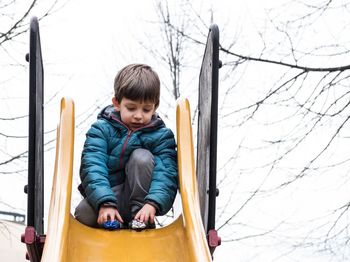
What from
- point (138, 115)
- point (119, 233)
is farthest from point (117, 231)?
point (138, 115)

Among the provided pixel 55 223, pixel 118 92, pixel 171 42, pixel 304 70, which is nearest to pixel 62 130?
pixel 118 92

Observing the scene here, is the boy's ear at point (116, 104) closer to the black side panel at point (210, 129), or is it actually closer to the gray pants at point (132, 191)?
the gray pants at point (132, 191)

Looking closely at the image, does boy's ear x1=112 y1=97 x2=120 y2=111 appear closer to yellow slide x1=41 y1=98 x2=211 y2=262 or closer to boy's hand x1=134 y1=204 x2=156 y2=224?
yellow slide x1=41 y1=98 x2=211 y2=262

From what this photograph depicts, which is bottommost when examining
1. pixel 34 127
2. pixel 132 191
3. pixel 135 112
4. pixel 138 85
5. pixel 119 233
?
pixel 119 233

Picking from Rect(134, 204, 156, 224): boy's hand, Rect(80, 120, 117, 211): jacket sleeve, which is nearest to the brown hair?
Rect(80, 120, 117, 211): jacket sleeve

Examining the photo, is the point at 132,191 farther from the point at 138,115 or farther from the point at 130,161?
the point at 138,115

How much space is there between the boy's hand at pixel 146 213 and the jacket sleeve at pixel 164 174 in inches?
1.7

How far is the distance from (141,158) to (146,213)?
31 cm

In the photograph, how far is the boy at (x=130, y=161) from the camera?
4.08 m

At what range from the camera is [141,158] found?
A: 419 centimetres

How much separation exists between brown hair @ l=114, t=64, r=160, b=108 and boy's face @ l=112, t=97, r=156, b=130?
29 millimetres

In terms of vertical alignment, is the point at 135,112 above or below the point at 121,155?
above

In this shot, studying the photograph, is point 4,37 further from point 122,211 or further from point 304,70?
point 122,211

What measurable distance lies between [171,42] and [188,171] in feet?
20.7
